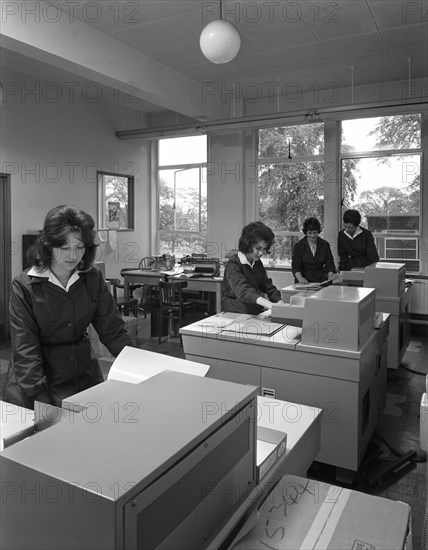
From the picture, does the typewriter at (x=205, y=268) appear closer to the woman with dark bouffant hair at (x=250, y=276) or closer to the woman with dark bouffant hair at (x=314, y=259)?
the woman with dark bouffant hair at (x=314, y=259)

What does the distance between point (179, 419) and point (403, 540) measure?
521 mm

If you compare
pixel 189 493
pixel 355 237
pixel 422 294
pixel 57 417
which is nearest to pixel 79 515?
pixel 189 493

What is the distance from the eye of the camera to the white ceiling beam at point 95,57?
13.1 feet

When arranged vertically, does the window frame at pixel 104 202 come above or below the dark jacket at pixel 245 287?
above

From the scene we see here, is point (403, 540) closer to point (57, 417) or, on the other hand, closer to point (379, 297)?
point (57, 417)

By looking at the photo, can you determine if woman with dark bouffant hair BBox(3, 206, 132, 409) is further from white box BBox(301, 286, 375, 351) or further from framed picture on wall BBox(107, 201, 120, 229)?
framed picture on wall BBox(107, 201, 120, 229)

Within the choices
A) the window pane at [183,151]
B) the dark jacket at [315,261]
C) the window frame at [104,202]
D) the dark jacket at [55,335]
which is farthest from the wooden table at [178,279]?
the dark jacket at [55,335]

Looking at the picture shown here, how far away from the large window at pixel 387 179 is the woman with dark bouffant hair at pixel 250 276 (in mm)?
3970

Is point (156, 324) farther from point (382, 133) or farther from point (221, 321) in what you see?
point (382, 133)

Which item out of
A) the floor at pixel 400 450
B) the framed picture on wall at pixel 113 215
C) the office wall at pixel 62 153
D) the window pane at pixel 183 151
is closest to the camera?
the floor at pixel 400 450

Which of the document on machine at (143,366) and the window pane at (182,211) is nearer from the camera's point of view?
the document on machine at (143,366)

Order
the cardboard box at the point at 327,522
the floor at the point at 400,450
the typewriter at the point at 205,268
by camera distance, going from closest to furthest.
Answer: the cardboard box at the point at 327,522 → the floor at the point at 400,450 → the typewriter at the point at 205,268

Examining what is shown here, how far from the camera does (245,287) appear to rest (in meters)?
3.29

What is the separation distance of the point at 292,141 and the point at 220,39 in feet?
13.9
